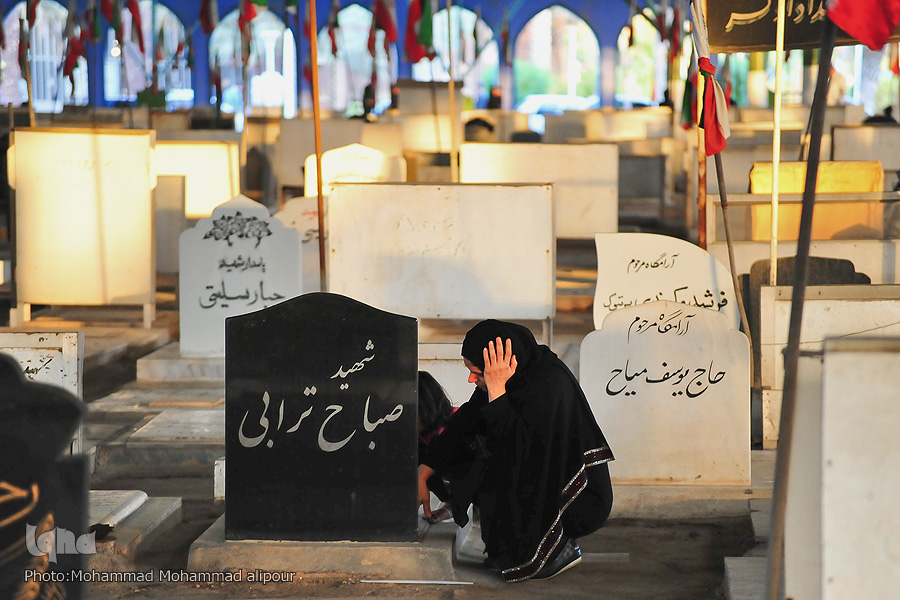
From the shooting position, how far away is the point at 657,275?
484 cm

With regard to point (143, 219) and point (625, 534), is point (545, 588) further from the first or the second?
point (143, 219)

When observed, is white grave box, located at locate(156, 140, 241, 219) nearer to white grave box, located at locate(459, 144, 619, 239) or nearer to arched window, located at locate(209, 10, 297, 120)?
white grave box, located at locate(459, 144, 619, 239)

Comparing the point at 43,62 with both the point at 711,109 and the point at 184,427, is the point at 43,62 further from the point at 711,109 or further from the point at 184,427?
the point at 711,109

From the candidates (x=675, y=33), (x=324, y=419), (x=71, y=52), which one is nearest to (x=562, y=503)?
(x=324, y=419)

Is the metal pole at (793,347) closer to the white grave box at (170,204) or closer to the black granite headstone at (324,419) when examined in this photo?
the black granite headstone at (324,419)

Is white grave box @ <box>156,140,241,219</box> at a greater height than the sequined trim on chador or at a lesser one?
greater

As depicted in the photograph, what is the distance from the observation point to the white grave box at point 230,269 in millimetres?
5906

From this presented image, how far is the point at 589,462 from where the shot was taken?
10.4 feet

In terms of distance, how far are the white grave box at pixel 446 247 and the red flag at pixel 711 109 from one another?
0.82 metres

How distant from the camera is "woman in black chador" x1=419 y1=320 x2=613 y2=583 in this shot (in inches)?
124

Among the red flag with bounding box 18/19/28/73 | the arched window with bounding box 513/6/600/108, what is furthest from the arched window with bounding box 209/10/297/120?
the red flag with bounding box 18/19/28/73

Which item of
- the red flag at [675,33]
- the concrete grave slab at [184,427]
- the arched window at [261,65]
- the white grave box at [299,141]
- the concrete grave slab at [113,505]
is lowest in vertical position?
the concrete grave slab at [113,505]

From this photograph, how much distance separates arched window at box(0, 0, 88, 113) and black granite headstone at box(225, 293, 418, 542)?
78.5ft

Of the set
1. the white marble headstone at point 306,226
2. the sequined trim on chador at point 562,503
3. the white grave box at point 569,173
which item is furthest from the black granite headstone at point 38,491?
the white grave box at point 569,173
